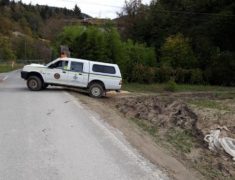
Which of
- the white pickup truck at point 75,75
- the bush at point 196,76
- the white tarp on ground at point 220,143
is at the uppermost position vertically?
the white pickup truck at point 75,75

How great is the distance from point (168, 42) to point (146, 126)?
35.9 meters

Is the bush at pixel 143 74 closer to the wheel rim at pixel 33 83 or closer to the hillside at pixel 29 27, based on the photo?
the wheel rim at pixel 33 83

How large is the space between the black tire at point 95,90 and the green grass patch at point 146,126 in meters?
8.99

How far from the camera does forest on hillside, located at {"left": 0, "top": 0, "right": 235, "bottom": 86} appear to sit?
41656mm

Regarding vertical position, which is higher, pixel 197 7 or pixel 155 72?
pixel 197 7

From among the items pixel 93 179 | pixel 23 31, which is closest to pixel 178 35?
pixel 93 179

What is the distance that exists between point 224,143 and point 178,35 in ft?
134

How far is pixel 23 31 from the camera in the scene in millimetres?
145875

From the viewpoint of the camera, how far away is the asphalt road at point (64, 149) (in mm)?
7922

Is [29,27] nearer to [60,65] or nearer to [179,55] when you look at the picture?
[179,55]

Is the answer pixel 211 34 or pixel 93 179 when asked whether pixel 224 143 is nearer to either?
pixel 93 179

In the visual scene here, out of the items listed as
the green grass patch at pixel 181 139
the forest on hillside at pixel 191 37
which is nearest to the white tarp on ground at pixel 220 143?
the green grass patch at pixel 181 139

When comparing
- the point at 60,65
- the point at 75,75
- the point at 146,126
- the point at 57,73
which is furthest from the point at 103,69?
the point at 146,126

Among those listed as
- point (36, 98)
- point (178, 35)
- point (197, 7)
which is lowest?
point (36, 98)
